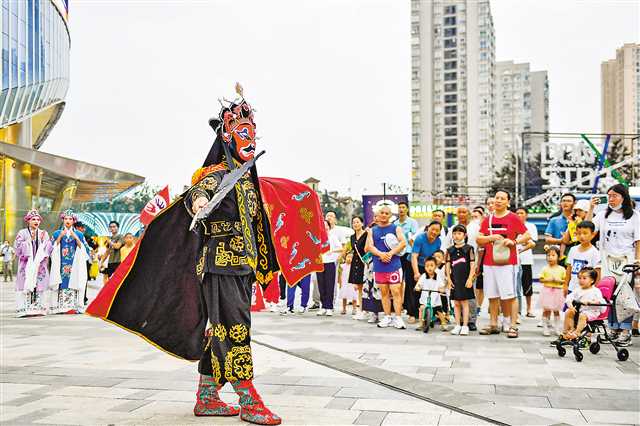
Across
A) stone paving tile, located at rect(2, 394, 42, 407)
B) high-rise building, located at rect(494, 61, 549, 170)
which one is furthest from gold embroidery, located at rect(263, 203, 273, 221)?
high-rise building, located at rect(494, 61, 549, 170)

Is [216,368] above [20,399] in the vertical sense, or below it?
above

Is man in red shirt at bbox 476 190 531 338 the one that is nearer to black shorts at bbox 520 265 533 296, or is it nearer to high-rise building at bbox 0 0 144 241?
black shorts at bbox 520 265 533 296

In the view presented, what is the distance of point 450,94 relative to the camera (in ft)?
344

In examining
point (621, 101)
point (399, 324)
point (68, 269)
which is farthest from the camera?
point (621, 101)

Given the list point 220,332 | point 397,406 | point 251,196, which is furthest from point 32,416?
point 397,406

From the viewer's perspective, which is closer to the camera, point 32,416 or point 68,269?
point 32,416

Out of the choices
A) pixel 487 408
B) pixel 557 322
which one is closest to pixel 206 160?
pixel 487 408

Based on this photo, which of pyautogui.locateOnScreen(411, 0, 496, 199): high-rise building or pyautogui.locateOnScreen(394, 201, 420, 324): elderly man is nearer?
pyautogui.locateOnScreen(394, 201, 420, 324): elderly man

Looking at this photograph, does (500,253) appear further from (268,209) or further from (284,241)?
(268,209)

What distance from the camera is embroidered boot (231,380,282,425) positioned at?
187 inches

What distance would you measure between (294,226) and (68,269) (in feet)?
30.1

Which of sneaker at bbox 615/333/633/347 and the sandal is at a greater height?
sneaker at bbox 615/333/633/347

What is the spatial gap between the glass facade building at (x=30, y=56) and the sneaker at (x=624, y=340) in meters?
29.7

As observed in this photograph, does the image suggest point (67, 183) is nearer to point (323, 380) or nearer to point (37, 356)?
point (37, 356)
